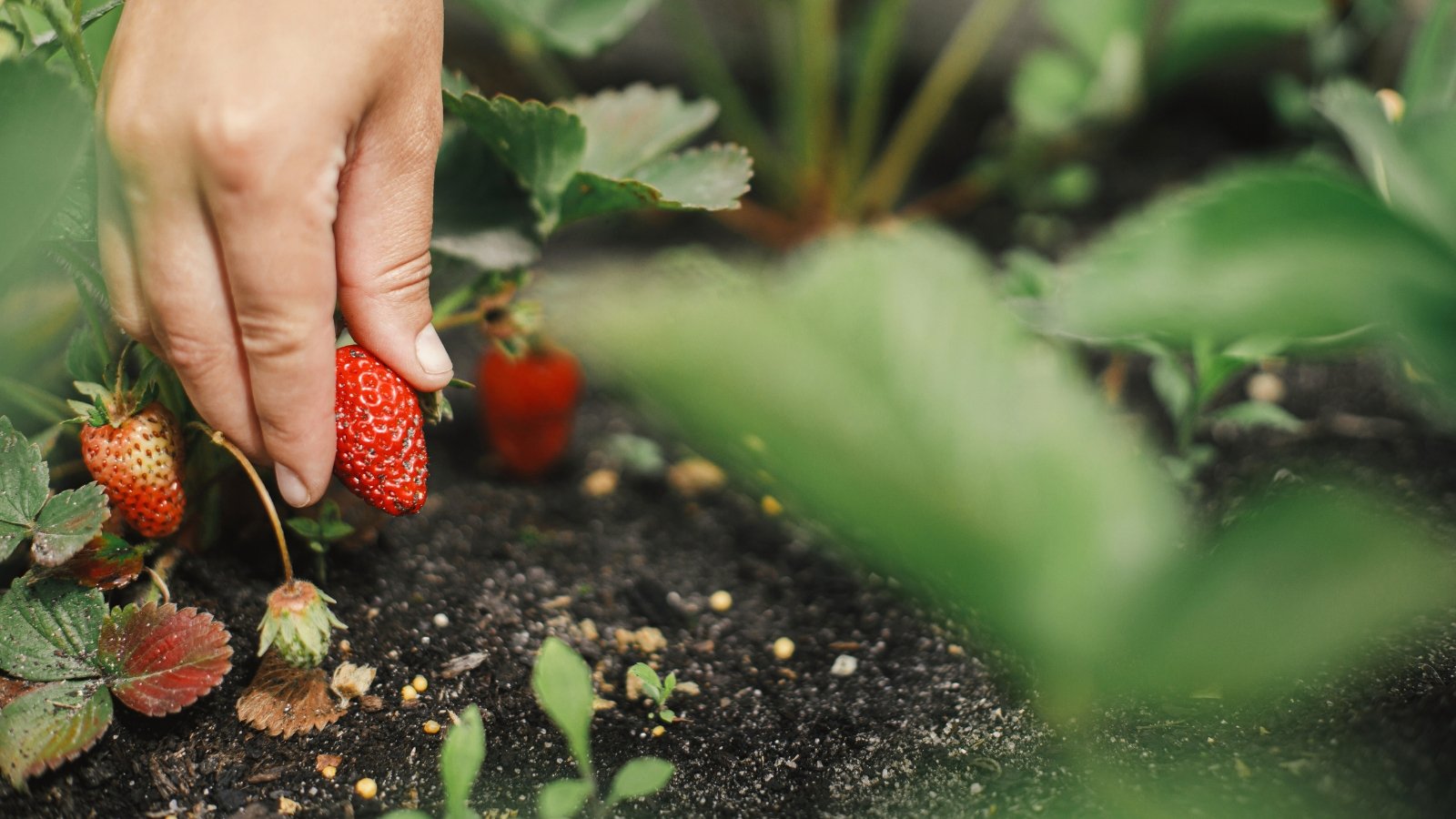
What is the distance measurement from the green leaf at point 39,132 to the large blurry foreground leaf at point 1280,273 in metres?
0.46

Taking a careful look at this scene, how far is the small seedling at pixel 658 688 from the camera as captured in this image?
2.76 feet

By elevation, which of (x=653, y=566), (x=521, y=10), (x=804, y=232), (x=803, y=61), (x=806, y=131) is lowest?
(x=653, y=566)

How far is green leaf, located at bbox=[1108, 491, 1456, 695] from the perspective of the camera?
18 cm

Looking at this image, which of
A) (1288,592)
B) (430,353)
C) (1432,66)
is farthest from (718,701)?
(1432,66)

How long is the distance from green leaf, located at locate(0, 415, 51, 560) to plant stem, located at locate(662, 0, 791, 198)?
1.10 m

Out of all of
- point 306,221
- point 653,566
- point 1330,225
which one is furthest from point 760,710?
point 1330,225

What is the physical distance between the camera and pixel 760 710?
2.91 feet

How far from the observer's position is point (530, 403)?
1166mm

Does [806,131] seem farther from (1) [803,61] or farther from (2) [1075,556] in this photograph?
(2) [1075,556]

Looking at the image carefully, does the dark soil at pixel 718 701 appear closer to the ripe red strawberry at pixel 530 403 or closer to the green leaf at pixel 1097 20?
the ripe red strawberry at pixel 530 403

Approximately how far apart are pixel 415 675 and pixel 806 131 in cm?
113

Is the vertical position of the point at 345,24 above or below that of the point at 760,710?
above

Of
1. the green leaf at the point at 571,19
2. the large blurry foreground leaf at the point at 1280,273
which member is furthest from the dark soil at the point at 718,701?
the green leaf at the point at 571,19

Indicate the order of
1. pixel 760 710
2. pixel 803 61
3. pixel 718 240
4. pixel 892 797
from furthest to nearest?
pixel 718 240 → pixel 803 61 → pixel 760 710 → pixel 892 797
